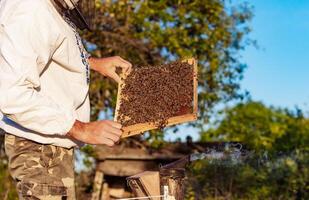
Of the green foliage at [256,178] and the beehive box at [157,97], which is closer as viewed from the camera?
the beehive box at [157,97]

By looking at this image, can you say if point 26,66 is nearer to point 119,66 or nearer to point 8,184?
point 119,66

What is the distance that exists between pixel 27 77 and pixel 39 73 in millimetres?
246

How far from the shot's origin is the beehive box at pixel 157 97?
3758 millimetres

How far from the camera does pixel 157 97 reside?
3938 mm

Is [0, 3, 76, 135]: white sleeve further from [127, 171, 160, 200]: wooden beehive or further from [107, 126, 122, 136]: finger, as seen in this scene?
[127, 171, 160, 200]: wooden beehive

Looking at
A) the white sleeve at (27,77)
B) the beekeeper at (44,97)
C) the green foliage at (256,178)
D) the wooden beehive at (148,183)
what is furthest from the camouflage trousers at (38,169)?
the green foliage at (256,178)

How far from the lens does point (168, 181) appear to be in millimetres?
3969

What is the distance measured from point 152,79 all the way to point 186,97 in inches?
10.8

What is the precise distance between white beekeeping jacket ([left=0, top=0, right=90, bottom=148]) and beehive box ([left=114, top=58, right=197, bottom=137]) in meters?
0.30

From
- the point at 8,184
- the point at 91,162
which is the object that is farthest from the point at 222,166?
the point at 8,184

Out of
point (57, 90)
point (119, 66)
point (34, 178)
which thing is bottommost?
point (34, 178)

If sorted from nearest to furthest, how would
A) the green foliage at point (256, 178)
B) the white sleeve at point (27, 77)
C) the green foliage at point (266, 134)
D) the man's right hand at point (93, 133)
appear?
the white sleeve at point (27, 77)
the man's right hand at point (93, 133)
the green foliage at point (256, 178)
the green foliage at point (266, 134)

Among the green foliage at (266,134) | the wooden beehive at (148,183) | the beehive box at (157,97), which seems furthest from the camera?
the green foliage at (266,134)

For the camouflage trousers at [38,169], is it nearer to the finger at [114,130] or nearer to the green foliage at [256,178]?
the finger at [114,130]
